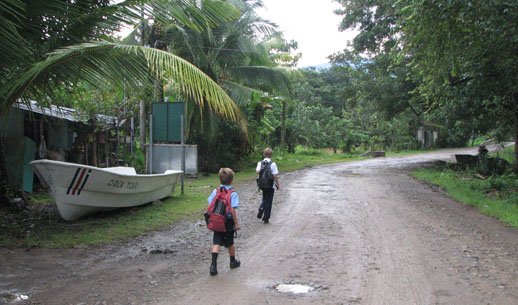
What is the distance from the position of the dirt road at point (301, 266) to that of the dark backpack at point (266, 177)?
775 mm

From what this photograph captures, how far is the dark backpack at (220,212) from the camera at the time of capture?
4824 millimetres

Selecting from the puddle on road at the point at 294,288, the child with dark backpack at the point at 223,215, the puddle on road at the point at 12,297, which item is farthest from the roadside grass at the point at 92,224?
the puddle on road at the point at 294,288

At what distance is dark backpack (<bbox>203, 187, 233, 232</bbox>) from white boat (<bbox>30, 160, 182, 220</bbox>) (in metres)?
3.21

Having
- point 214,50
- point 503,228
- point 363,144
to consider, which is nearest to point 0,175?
point 503,228

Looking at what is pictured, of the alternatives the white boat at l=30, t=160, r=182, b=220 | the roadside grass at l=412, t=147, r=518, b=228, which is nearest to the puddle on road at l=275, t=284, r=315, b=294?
the white boat at l=30, t=160, r=182, b=220

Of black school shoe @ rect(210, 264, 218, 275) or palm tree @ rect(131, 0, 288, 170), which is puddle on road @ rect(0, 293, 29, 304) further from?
palm tree @ rect(131, 0, 288, 170)

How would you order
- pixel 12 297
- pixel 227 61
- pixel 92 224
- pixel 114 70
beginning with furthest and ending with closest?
pixel 227 61
pixel 92 224
pixel 114 70
pixel 12 297

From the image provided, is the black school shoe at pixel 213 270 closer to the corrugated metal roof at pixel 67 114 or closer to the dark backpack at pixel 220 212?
the dark backpack at pixel 220 212

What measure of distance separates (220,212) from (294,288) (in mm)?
1237

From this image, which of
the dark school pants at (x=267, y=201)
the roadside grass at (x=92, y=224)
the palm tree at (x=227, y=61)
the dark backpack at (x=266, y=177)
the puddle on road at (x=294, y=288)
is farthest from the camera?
the palm tree at (x=227, y=61)

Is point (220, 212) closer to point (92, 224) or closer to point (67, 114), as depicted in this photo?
point (92, 224)

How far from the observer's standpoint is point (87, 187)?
23.7 ft

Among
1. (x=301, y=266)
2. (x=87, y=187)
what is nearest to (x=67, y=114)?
(x=87, y=187)

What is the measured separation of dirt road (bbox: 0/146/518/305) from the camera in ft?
13.6
